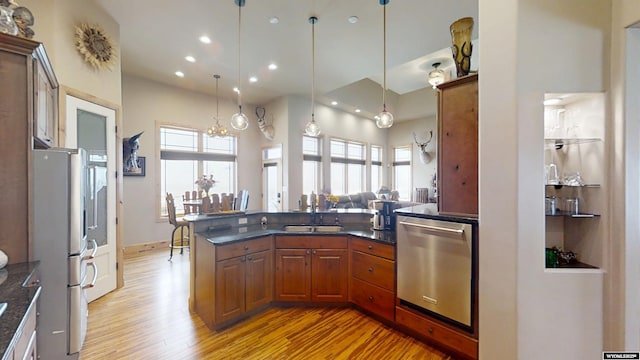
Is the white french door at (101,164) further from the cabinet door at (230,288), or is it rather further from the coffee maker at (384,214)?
the coffee maker at (384,214)

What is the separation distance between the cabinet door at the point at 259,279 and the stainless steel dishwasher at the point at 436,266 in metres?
1.43

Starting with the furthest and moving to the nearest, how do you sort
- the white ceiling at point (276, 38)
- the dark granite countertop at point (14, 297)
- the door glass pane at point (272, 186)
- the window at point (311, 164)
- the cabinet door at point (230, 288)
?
the window at point (311, 164)
the door glass pane at point (272, 186)
the white ceiling at point (276, 38)
the cabinet door at point (230, 288)
the dark granite countertop at point (14, 297)

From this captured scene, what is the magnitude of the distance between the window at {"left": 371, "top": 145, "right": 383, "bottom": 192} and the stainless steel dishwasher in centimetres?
717

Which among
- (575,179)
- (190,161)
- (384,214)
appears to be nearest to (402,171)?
(190,161)

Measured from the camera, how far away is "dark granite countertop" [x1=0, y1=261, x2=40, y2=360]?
101 centimetres

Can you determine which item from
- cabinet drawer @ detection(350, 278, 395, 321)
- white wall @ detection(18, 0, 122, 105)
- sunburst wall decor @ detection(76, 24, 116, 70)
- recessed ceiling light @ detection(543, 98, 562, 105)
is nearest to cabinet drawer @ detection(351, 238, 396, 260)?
cabinet drawer @ detection(350, 278, 395, 321)

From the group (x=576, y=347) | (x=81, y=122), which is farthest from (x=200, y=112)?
(x=576, y=347)

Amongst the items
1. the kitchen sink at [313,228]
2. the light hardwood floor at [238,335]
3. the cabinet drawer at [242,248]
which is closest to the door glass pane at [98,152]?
the light hardwood floor at [238,335]

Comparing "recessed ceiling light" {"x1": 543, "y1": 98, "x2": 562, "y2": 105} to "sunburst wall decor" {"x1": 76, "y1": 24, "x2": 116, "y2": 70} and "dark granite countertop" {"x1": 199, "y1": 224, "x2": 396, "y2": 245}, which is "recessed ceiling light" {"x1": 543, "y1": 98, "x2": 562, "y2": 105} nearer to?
"dark granite countertop" {"x1": 199, "y1": 224, "x2": 396, "y2": 245}

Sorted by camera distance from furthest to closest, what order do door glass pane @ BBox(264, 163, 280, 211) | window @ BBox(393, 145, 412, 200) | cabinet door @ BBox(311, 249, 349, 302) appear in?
window @ BBox(393, 145, 412, 200) → door glass pane @ BBox(264, 163, 280, 211) → cabinet door @ BBox(311, 249, 349, 302)

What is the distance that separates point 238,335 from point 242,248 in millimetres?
806

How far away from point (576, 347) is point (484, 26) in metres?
2.30

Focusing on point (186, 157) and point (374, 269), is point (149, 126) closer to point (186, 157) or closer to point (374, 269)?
point (186, 157)

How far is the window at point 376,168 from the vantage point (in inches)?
384
